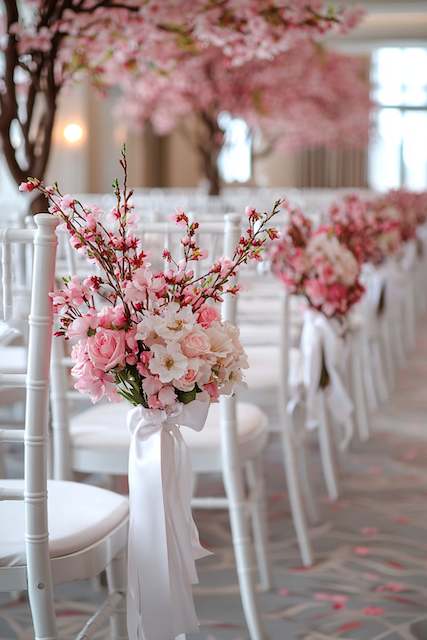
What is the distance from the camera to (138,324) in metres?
1.78

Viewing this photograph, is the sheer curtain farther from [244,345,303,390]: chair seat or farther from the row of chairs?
[244,345,303,390]: chair seat

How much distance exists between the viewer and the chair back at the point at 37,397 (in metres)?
1.74

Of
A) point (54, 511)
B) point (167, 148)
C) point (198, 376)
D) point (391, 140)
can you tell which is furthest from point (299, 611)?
point (391, 140)

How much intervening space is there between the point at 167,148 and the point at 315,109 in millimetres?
8229

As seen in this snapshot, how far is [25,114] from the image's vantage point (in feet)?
11.8

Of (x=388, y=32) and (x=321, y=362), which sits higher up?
(x=388, y=32)

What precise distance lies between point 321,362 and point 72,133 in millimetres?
8840

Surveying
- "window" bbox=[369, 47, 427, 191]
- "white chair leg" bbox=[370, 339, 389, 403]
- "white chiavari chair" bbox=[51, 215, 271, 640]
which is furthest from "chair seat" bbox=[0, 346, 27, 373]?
"window" bbox=[369, 47, 427, 191]

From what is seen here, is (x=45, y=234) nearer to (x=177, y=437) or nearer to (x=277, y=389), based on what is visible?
(x=177, y=437)

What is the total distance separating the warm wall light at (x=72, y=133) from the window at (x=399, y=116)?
23.0ft

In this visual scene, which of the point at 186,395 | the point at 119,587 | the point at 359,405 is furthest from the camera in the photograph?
the point at 359,405

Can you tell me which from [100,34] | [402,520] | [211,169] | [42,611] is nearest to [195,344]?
[42,611]

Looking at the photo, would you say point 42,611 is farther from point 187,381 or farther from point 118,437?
point 118,437

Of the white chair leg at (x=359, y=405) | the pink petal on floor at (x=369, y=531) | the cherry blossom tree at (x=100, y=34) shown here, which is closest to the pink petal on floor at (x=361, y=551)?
the pink petal on floor at (x=369, y=531)
